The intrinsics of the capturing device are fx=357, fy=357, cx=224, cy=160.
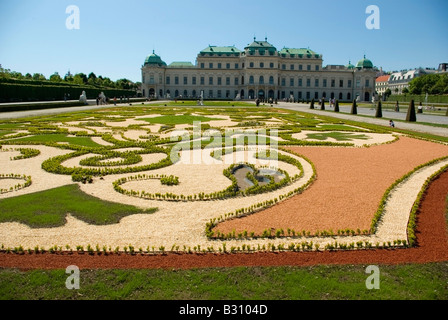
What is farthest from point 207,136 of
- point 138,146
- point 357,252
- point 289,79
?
point 289,79

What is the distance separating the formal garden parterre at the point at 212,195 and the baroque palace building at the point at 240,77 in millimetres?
78869

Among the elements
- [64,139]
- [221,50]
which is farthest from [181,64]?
[64,139]

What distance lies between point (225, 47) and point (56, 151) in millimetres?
86531

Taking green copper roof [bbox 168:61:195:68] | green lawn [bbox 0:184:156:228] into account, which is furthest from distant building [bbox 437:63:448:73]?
green lawn [bbox 0:184:156:228]

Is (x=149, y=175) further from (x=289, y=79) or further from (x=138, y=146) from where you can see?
(x=289, y=79)

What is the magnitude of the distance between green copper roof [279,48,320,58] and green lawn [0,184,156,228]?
302 feet

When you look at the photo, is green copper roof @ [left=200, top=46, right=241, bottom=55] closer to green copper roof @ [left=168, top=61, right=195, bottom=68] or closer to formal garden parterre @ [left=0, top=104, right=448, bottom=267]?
green copper roof @ [left=168, top=61, right=195, bottom=68]

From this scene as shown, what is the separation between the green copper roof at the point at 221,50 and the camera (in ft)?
306

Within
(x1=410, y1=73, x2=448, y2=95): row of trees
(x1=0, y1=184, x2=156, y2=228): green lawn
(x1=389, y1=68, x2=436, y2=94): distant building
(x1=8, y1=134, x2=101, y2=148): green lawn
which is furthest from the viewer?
(x1=389, y1=68, x2=436, y2=94): distant building

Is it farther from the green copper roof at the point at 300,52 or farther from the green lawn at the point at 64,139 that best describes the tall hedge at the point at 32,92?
the green copper roof at the point at 300,52

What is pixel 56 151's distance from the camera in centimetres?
1348

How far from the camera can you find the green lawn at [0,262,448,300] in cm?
450

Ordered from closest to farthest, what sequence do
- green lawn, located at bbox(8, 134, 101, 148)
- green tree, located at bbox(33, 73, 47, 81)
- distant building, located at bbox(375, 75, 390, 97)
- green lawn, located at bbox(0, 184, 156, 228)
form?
green lawn, located at bbox(0, 184, 156, 228) → green lawn, located at bbox(8, 134, 101, 148) → green tree, located at bbox(33, 73, 47, 81) → distant building, located at bbox(375, 75, 390, 97)

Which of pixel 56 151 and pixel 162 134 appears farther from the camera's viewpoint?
pixel 162 134
